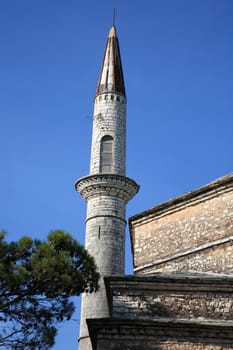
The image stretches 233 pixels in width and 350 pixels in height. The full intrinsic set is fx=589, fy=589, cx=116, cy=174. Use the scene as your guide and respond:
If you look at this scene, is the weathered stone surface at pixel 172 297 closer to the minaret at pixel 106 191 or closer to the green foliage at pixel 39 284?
the green foliage at pixel 39 284

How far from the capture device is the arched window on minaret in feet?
59.1

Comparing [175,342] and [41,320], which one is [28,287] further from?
[175,342]

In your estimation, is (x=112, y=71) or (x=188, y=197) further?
(x=112, y=71)

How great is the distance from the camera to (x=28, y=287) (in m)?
7.96

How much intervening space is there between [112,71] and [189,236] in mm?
11457

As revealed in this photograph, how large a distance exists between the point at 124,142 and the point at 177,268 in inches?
357

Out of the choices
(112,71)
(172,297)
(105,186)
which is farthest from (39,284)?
(112,71)

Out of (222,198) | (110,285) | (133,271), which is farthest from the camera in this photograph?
(133,271)

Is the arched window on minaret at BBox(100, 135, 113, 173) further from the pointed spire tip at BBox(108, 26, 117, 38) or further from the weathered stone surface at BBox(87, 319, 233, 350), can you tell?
the weathered stone surface at BBox(87, 319, 233, 350)

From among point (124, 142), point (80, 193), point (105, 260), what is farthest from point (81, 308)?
point (124, 142)

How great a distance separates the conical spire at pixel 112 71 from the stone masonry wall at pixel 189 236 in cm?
939

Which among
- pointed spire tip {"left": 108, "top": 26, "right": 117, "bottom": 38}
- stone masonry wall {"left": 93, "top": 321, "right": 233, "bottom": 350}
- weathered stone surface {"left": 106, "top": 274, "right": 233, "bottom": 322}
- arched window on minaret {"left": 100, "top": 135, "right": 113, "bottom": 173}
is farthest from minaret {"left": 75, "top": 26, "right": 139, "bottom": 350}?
stone masonry wall {"left": 93, "top": 321, "right": 233, "bottom": 350}

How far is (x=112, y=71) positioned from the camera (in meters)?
20.5

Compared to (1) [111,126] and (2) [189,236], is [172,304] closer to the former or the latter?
(2) [189,236]
